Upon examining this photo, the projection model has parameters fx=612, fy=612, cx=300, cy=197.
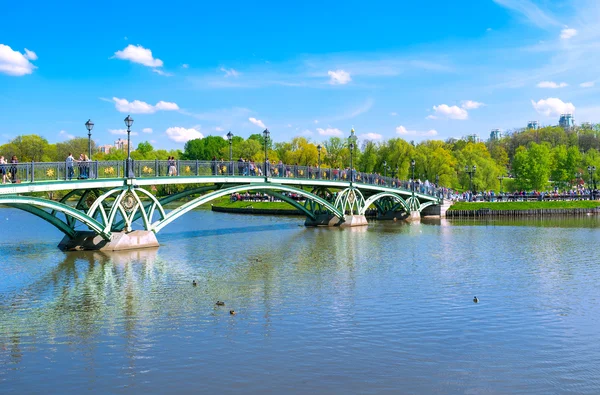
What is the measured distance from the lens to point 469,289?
2127cm

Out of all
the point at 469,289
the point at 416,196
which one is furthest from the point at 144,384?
the point at 416,196

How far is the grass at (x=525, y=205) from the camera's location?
74000 mm

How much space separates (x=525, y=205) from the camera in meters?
75.1

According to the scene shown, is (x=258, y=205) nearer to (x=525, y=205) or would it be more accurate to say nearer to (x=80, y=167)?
(x=525, y=205)

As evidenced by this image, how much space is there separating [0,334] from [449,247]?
86.2 ft

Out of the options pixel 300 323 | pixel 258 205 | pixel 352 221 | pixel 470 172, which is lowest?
pixel 300 323

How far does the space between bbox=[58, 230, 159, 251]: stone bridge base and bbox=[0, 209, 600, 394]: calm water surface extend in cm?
181

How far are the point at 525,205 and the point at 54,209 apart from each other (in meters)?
60.4

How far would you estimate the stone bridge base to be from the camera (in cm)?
3228

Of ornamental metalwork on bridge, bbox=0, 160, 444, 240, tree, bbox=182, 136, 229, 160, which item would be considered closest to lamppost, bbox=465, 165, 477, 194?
ornamental metalwork on bridge, bbox=0, 160, 444, 240

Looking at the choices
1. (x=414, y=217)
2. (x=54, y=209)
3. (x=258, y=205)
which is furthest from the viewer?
(x=258, y=205)

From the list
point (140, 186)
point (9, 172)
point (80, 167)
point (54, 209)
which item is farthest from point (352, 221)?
point (9, 172)

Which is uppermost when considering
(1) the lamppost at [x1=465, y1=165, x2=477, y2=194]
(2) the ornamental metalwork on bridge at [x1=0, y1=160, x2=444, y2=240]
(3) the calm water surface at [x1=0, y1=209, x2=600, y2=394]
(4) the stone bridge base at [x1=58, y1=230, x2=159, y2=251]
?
(1) the lamppost at [x1=465, y1=165, x2=477, y2=194]

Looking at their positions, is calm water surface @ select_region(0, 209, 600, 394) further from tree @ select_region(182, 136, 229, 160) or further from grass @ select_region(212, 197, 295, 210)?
tree @ select_region(182, 136, 229, 160)
